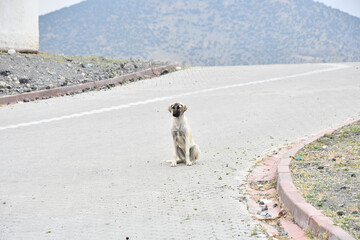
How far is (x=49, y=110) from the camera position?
15234 millimetres

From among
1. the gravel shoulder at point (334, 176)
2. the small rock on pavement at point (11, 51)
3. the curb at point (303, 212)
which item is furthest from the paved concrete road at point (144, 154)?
the small rock on pavement at point (11, 51)

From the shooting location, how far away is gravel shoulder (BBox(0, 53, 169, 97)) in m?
18.9

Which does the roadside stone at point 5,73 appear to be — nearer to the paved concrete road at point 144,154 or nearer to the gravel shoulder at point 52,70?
the gravel shoulder at point 52,70

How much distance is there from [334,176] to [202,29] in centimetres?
7227

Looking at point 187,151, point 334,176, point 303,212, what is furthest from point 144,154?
point 303,212

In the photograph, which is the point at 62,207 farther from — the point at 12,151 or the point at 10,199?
the point at 12,151

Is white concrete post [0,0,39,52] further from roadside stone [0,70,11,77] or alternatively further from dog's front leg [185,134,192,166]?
dog's front leg [185,134,192,166]

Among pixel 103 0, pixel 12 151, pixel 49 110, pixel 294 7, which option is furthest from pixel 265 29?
pixel 12 151

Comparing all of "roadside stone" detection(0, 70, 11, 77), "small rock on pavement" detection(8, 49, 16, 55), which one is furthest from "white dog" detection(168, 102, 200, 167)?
"small rock on pavement" detection(8, 49, 16, 55)

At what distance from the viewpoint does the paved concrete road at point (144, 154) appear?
5863mm

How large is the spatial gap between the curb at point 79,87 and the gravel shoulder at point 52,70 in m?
0.41

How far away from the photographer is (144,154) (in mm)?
9852

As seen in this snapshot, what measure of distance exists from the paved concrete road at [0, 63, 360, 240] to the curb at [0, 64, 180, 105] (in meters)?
0.83

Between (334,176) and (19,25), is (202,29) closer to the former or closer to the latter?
(19,25)
